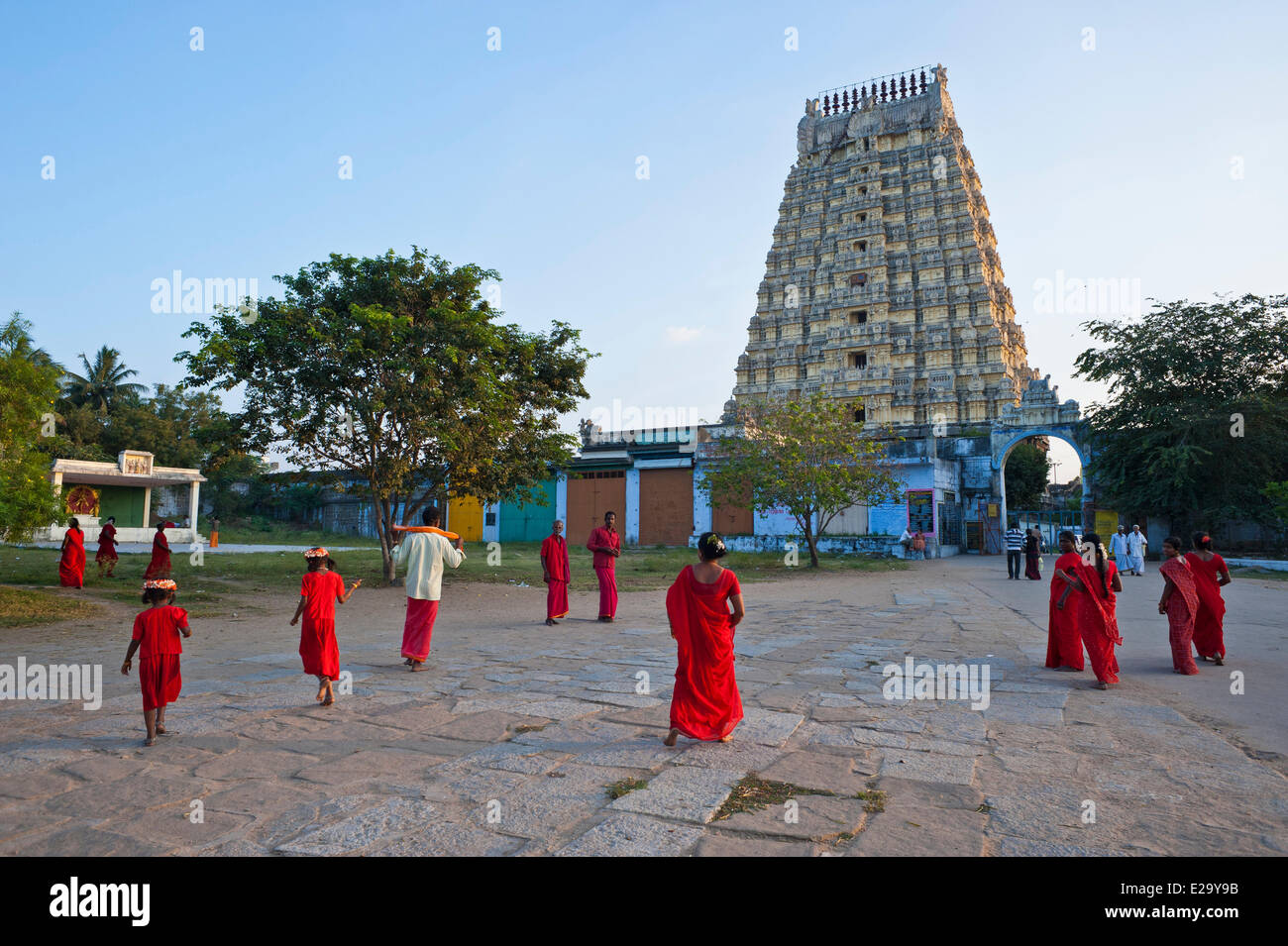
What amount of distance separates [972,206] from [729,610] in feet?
130

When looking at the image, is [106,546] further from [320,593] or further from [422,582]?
[320,593]

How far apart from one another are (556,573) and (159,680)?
594 cm

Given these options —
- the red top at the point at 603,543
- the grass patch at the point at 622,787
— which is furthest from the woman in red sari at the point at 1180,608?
the red top at the point at 603,543

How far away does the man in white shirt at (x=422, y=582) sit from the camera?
667 centimetres

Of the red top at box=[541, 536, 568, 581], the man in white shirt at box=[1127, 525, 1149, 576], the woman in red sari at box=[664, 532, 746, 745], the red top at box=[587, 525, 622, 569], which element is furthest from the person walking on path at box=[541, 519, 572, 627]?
the man in white shirt at box=[1127, 525, 1149, 576]

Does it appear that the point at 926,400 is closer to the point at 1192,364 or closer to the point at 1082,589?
the point at 1192,364

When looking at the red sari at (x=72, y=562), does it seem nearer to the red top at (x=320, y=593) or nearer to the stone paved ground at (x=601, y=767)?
the stone paved ground at (x=601, y=767)

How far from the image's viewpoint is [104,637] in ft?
27.9

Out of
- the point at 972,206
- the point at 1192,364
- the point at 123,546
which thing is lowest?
the point at 123,546

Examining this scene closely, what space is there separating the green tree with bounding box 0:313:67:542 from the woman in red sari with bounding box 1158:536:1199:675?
13.7 m

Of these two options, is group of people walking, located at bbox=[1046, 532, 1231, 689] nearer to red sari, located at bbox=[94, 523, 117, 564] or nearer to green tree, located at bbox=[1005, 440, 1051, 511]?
red sari, located at bbox=[94, 523, 117, 564]

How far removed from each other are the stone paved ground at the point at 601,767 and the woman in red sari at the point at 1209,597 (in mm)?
720

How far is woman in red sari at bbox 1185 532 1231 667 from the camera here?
700 centimetres
